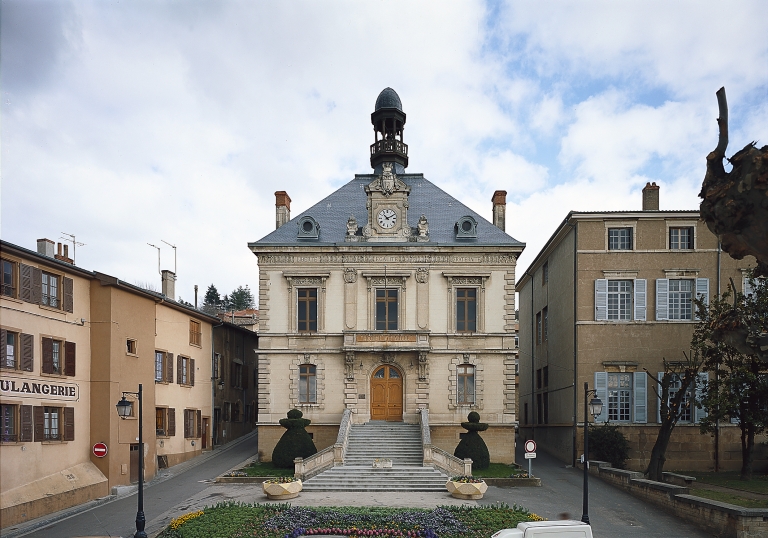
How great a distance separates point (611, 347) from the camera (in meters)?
32.6

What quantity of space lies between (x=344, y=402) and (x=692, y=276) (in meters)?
19.6

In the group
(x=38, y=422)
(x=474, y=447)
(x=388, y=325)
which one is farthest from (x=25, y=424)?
(x=474, y=447)

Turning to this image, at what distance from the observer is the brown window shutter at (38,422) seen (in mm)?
23234

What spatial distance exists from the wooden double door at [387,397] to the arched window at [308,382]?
318 cm

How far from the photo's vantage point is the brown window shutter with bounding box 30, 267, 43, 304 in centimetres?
2355

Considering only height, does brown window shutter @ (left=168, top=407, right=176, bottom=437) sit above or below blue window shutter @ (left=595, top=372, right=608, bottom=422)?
below

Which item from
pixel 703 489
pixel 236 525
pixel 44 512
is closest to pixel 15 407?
pixel 44 512

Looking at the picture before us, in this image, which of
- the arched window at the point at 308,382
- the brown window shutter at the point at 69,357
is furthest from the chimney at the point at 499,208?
the brown window shutter at the point at 69,357

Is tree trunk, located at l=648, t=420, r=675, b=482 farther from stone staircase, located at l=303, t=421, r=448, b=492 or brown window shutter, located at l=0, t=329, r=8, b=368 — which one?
brown window shutter, located at l=0, t=329, r=8, b=368

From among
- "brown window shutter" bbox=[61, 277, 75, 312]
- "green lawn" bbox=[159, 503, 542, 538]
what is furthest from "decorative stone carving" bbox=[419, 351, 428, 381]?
"brown window shutter" bbox=[61, 277, 75, 312]

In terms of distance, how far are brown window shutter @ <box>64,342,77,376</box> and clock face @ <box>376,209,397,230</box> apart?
16246 mm

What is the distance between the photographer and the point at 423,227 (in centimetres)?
3400

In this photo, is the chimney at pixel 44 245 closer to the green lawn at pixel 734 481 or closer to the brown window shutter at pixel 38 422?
the brown window shutter at pixel 38 422

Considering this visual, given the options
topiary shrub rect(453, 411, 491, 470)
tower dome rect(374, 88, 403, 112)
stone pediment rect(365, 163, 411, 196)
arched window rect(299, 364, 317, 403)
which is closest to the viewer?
topiary shrub rect(453, 411, 491, 470)
